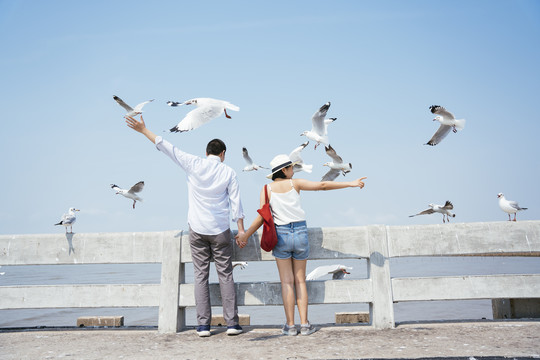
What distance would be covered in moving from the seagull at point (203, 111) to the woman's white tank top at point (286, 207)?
264 centimetres

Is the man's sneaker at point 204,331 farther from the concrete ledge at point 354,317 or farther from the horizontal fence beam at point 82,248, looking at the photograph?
the concrete ledge at point 354,317

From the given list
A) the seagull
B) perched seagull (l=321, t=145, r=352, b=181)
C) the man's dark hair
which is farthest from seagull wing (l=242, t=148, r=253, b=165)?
the man's dark hair

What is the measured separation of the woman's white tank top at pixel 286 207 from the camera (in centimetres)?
479

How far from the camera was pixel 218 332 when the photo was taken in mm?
5082

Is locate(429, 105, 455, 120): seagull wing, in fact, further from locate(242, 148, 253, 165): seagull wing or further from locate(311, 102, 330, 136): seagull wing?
locate(242, 148, 253, 165): seagull wing

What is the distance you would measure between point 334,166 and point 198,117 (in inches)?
144

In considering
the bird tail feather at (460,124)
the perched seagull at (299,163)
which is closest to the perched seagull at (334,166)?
the perched seagull at (299,163)

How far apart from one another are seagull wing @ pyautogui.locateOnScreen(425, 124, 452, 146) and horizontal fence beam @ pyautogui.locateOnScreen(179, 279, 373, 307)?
21.2 ft

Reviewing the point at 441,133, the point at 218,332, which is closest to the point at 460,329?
the point at 218,332

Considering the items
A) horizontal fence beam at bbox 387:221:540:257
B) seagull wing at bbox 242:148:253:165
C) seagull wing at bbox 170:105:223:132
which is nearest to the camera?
horizontal fence beam at bbox 387:221:540:257

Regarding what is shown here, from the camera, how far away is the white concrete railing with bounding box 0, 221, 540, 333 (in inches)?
202

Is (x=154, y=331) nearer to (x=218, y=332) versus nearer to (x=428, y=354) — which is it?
(x=218, y=332)

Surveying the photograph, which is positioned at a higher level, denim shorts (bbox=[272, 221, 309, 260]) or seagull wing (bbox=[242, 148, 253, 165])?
seagull wing (bbox=[242, 148, 253, 165])

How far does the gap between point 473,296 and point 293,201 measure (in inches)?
96.0
